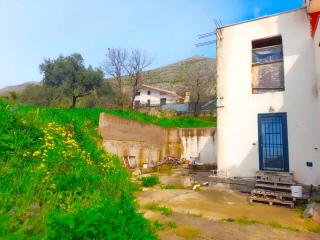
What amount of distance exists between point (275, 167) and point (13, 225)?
904cm

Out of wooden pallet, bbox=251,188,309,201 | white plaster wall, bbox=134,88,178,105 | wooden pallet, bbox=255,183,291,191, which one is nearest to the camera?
wooden pallet, bbox=251,188,309,201

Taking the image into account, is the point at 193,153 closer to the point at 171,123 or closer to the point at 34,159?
the point at 171,123

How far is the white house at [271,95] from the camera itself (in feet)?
29.1

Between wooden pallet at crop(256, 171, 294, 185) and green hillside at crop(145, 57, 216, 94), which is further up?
green hillside at crop(145, 57, 216, 94)

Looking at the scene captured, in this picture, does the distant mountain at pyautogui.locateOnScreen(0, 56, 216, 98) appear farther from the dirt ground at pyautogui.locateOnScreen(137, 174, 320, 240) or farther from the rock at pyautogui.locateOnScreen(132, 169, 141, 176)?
the dirt ground at pyautogui.locateOnScreen(137, 174, 320, 240)

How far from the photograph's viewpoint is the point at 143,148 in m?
14.5

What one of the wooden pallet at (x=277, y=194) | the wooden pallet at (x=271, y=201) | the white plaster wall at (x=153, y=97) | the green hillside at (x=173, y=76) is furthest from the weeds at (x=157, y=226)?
the white plaster wall at (x=153, y=97)

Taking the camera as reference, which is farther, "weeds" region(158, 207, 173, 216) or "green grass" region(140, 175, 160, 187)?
"green grass" region(140, 175, 160, 187)

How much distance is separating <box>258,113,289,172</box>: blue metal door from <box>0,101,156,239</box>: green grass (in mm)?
5896

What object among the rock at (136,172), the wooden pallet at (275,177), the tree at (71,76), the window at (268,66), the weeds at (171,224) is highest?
the tree at (71,76)

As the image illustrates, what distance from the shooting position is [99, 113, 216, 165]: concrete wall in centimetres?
1174

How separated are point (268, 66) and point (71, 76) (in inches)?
937

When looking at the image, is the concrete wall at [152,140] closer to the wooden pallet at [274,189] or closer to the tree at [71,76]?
the wooden pallet at [274,189]

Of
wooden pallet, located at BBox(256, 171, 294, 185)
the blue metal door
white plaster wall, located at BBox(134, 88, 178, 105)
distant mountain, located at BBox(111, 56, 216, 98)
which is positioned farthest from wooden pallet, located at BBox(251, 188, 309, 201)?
white plaster wall, located at BBox(134, 88, 178, 105)
